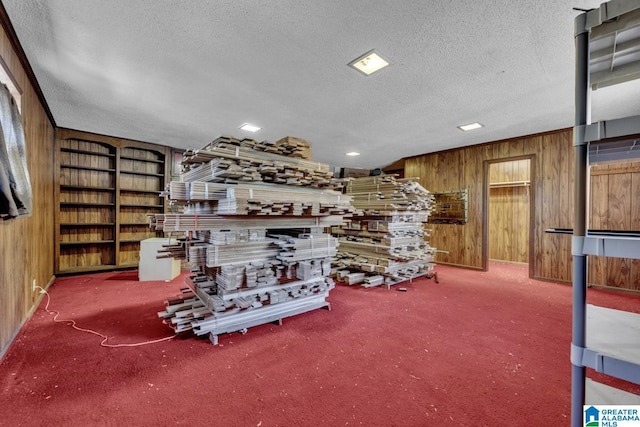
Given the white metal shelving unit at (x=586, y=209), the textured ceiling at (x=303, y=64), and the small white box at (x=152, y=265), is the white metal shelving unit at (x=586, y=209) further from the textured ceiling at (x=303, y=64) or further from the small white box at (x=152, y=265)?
the small white box at (x=152, y=265)

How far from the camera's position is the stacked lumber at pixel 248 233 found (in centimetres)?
236

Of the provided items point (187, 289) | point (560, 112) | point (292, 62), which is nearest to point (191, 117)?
point (292, 62)

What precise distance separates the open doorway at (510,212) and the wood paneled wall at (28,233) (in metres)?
7.91

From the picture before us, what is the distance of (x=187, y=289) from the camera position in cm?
316

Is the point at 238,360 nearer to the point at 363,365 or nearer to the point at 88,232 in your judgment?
the point at 363,365

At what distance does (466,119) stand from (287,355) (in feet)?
13.6

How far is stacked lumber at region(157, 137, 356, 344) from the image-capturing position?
92.9 inches

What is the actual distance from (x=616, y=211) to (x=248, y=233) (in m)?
5.68

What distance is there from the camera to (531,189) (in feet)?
16.0

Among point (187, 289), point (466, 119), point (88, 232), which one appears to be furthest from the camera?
point (88, 232)

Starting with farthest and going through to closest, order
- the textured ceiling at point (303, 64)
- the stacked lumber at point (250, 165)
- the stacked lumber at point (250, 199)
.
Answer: the stacked lumber at point (250, 165) < the stacked lumber at point (250, 199) < the textured ceiling at point (303, 64)

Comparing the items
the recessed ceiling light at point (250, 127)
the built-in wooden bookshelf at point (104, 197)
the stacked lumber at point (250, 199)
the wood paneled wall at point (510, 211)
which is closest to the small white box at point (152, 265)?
the built-in wooden bookshelf at point (104, 197)

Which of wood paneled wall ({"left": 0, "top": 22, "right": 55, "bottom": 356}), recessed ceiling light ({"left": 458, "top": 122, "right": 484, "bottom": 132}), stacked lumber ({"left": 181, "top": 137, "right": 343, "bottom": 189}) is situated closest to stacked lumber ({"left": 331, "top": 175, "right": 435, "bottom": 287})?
recessed ceiling light ({"left": 458, "top": 122, "right": 484, "bottom": 132})

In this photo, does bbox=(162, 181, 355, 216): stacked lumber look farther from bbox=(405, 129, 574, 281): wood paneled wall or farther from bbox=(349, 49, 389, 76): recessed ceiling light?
bbox=(405, 129, 574, 281): wood paneled wall
